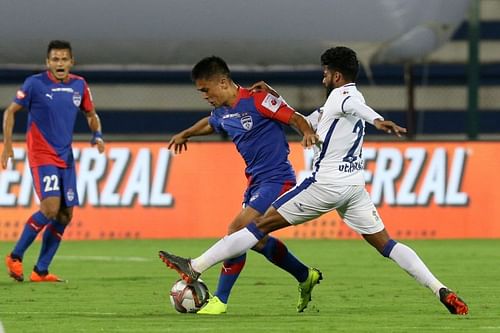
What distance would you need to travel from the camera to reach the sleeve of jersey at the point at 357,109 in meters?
10.1

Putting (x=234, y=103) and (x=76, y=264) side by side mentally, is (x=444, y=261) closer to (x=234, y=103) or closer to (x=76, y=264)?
(x=76, y=264)

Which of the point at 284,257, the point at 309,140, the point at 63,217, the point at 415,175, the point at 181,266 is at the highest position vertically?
the point at 415,175

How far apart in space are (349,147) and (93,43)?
1180cm

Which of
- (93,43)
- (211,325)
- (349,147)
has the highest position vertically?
(93,43)

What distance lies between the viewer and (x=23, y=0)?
72.3 ft

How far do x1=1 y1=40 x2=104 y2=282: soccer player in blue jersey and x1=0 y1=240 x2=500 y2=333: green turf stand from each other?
36cm

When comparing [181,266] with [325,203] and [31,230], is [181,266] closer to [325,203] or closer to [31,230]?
[325,203]

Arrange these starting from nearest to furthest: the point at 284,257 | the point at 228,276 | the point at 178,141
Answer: the point at 228,276 → the point at 284,257 → the point at 178,141

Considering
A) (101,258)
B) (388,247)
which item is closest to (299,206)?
(388,247)

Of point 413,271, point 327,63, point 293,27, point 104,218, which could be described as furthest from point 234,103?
point 293,27

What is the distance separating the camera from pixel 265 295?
12398mm

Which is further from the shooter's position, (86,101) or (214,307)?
(86,101)

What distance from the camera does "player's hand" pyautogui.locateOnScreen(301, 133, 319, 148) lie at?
1017 cm

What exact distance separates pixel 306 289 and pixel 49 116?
4.04 meters
